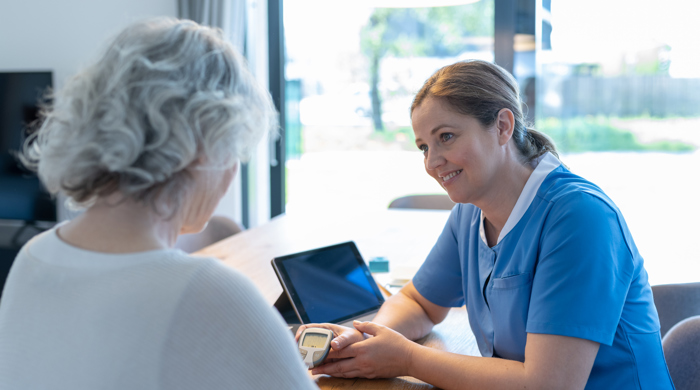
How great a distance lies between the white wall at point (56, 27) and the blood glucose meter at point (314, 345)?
3.42 m

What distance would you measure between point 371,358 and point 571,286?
0.41m

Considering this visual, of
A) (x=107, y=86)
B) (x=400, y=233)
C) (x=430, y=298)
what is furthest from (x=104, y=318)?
(x=400, y=233)

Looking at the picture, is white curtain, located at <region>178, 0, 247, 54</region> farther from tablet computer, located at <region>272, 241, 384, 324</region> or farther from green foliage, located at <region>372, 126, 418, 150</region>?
tablet computer, located at <region>272, 241, 384, 324</region>

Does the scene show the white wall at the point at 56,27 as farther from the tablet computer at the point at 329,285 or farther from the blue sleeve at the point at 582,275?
the blue sleeve at the point at 582,275

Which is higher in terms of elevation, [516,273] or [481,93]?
[481,93]

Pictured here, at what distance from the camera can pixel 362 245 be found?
7.80ft

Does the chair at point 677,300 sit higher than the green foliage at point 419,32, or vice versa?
the green foliage at point 419,32

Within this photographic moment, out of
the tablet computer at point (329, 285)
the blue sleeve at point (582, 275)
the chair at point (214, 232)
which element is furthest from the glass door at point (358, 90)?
the blue sleeve at point (582, 275)

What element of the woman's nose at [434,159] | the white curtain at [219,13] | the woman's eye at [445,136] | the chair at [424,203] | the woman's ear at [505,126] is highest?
the white curtain at [219,13]

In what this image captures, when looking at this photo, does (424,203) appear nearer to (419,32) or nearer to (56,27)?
(419,32)

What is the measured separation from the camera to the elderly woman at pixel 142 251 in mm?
652

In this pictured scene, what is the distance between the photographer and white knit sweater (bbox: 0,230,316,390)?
65 cm

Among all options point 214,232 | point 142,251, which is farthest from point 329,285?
point 214,232

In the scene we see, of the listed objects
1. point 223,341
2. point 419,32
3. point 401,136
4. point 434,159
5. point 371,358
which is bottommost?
point 371,358
